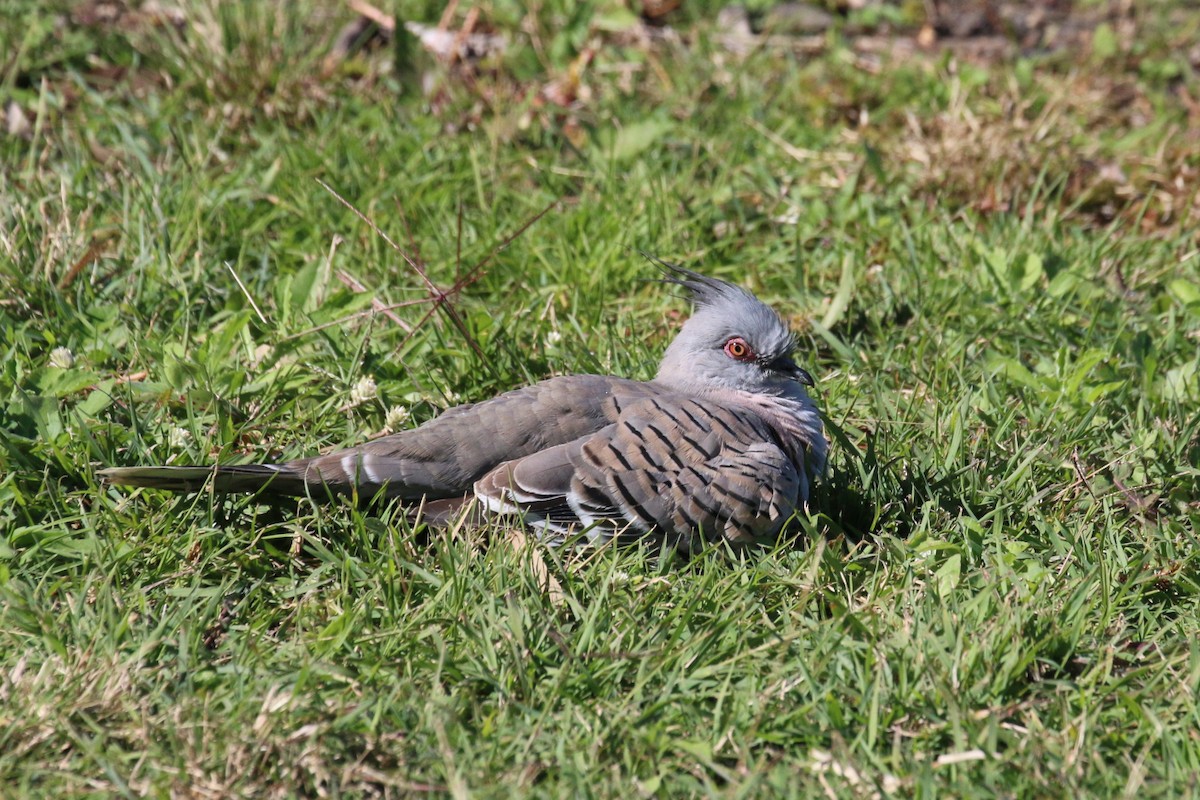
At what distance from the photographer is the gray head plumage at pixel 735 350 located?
4.45m

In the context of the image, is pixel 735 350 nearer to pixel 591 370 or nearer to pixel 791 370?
pixel 791 370

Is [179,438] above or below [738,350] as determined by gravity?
below

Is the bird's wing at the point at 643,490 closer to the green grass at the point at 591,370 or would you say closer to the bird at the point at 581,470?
the bird at the point at 581,470

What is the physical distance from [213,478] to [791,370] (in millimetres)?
1961

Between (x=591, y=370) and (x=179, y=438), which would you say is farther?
(x=591, y=370)

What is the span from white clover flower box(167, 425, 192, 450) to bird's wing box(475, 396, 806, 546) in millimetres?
1011

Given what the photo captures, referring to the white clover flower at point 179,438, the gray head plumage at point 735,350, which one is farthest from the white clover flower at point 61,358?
the gray head plumage at point 735,350

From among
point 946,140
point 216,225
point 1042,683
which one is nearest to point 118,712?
point 1042,683

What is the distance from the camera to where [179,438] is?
4156 millimetres

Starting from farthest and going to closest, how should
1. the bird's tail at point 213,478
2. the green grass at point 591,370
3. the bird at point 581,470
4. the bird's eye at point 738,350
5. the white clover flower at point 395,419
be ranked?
the bird's eye at point 738,350, the white clover flower at point 395,419, the bird at point 581,470, the bird's tail at point 213,478, the green grass at point 591,370

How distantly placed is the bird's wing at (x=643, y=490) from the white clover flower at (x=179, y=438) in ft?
3.32

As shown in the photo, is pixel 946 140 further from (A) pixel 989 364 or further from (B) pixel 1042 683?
(B) pixel 1042 683

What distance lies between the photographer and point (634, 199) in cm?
566

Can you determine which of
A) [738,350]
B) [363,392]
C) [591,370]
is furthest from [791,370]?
[363,392]
